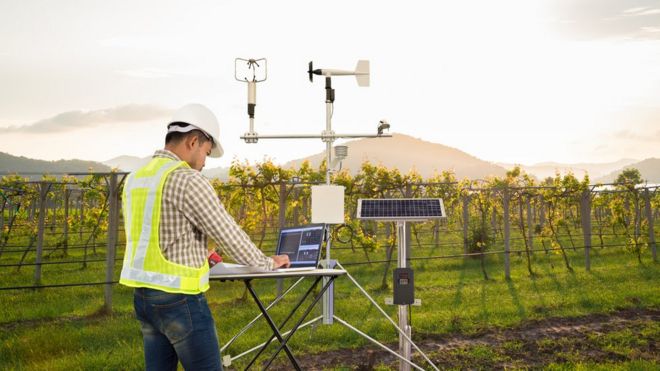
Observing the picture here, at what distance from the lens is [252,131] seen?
565 cm

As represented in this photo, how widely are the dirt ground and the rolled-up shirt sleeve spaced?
358 cm

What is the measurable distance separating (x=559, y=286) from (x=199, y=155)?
10013 millimetres

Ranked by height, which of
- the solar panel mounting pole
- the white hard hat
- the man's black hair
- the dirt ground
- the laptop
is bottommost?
the dirt ground

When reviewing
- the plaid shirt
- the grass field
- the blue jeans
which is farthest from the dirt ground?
the plaid shirt

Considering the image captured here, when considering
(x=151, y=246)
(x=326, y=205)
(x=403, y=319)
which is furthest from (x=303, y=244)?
(x=151, y=246)

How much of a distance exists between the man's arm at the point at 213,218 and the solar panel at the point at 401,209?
8.21 ft

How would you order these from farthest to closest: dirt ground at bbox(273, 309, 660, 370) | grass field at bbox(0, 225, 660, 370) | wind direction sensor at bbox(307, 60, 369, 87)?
grass field at bbox(0, 225, 660, 370) < dirt ground at bbox(273, 309, 660, 370) < wind direction sensor at bbox(307, 60, 369, 87)

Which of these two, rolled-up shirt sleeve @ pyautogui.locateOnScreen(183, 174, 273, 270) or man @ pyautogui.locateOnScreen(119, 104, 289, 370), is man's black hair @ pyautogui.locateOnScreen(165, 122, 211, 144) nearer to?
man @ pyautogui.locateOnScreen(119, 104, 289, 370)

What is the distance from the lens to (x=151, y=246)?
259 centimetres

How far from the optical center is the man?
257 centimetres

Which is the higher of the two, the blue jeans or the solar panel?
the solar panel

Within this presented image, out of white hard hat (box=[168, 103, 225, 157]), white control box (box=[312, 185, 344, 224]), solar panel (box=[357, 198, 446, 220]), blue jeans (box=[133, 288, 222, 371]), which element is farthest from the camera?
white control box (box=[312, 185, 344, 224])

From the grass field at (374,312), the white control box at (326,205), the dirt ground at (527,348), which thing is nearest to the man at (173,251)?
the white control box at (326,205)

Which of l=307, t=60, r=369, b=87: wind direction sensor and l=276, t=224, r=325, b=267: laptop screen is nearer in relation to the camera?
l=276, t=224, r=325, b=267: laptop screen
